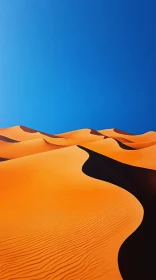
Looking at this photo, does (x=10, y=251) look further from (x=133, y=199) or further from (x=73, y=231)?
(x=133, y=199)

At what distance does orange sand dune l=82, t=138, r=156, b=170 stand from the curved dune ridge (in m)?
3.87

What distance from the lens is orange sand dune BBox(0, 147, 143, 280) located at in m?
5.87

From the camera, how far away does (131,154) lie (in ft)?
73.2

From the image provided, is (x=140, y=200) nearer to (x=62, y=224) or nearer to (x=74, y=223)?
(x=74, y=223)

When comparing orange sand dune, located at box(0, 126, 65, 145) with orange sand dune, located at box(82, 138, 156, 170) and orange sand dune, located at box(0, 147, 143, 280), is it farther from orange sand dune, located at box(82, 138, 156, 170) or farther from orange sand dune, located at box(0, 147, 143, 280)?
orange sand dune, located at box(0, 147, 143, 280)

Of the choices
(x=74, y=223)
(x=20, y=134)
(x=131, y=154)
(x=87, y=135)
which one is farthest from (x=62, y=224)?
(x=20, y=134)

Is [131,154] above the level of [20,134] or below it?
below

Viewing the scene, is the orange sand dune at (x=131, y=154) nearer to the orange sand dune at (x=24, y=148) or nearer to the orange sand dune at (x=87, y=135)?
the orange sand dune at (x=24, y=148)

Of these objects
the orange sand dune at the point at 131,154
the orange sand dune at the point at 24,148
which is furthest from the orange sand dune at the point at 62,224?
the orange sand dune at the point at 24,148

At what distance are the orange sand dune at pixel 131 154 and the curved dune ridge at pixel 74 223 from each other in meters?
3.87

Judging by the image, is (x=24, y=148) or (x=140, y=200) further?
(x=24, y=148)

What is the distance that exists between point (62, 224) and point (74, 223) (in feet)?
1.09

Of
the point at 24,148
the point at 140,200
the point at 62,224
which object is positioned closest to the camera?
the point at 62,224

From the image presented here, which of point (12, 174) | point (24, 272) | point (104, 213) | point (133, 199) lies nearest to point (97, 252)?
point (24, 272)
